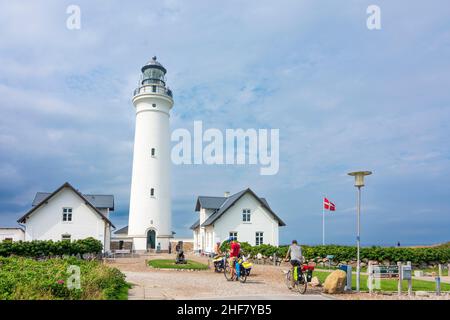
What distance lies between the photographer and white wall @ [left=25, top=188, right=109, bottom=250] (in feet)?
100.0

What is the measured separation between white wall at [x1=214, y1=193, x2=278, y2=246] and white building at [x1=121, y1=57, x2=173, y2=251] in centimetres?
678

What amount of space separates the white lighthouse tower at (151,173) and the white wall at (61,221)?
734 cm

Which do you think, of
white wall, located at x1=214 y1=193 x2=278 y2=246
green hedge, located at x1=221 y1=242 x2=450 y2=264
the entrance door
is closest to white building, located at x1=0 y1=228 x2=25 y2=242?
the entrance door

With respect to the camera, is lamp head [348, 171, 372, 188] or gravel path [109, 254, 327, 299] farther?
lamp head [348, 171, 372, 188]

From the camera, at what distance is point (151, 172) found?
39.3m

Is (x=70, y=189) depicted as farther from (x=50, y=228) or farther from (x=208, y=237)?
(x=208, y=237)

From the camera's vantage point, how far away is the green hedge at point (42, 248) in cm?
2202

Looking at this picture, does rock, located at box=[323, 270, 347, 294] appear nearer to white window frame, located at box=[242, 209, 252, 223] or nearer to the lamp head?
the lamp head

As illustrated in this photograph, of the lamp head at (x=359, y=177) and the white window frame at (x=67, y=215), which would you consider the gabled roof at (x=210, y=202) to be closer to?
the white window frame at (x=67, y=215)

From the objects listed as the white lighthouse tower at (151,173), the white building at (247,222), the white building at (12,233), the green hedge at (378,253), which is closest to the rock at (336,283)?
the green hedge at (378,253)

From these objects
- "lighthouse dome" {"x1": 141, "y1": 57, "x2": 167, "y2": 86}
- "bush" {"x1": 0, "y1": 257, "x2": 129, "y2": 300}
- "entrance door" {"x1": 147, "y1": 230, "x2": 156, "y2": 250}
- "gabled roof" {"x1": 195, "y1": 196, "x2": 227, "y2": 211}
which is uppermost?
"lighthouse dome" {"x1": 141, "y1": 57, "x2": 167, "y2": 86}

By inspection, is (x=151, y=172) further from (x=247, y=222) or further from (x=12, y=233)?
(x=12, y=233)
